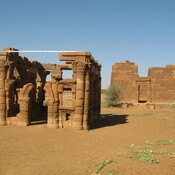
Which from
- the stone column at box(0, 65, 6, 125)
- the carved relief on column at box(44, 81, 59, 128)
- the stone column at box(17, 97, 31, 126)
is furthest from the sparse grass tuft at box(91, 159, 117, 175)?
the stone column at box(0, 65, 6, 125)

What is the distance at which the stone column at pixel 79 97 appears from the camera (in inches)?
518

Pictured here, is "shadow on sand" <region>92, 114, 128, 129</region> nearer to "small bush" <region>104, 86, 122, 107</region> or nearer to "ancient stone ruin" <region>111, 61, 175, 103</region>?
"small bush" <region>104, 86, 122, 107</region>

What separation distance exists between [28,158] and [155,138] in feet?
23.0

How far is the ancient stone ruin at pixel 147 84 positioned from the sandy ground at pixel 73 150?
15919 millimetres

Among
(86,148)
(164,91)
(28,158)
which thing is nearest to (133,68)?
(164,91)

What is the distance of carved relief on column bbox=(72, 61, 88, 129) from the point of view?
13156mm

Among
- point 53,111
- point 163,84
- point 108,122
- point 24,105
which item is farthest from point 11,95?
point 163,84

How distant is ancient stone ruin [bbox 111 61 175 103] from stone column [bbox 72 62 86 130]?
18.2 metres

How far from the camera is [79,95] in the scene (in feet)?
43.3

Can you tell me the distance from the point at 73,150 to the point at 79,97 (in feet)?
15.3

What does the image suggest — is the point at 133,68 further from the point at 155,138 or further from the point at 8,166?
the point at 8,166

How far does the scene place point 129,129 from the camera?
14.0 metres

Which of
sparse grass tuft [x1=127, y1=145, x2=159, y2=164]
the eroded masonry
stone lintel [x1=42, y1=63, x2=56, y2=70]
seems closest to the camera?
sparse grass tuft [x1=127, y1=145, x2=159, y2=164]

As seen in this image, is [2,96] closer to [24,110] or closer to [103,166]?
[24,110]
